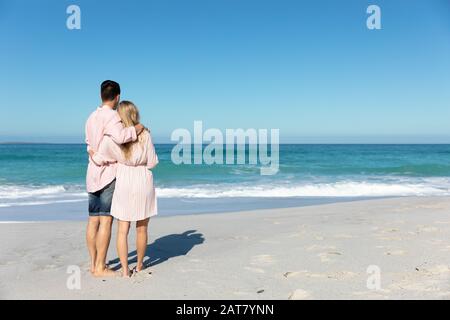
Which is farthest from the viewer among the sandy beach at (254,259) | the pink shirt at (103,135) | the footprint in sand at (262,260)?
the footprint in sand at (262,260)

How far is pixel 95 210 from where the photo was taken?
3.86 metres

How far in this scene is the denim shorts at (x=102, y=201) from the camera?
3788mm

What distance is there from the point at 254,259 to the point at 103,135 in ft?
6.16

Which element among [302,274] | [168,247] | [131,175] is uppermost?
[131,175]

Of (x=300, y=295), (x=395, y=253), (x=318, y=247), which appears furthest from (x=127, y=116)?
(x=395, y=253)

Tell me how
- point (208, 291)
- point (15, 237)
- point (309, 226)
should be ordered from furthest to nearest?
1. point (309, 226)
2. point (15, 237)
3. point (208, 291)

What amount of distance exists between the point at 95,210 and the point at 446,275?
301 centimetres

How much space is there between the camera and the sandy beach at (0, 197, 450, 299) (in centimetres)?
338

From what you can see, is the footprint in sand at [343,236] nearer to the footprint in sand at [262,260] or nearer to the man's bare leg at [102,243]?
the footprint in sand at [262,260]

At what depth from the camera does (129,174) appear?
12.3ft

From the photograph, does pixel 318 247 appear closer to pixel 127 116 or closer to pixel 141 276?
pixel 141 276

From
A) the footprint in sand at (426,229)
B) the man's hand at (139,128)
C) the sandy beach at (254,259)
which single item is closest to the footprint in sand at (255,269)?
the sandy beach at (254,259)
